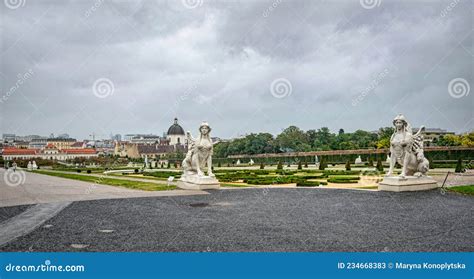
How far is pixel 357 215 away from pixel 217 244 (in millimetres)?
5050

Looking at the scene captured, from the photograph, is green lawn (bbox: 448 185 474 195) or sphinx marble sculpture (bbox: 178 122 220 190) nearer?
green lawn (bbox: 448 185 474 195)

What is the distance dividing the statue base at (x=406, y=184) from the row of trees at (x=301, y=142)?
57.5 meters

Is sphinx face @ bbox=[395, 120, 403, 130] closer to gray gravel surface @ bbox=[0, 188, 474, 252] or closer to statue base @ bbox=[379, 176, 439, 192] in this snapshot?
statue base @ bbox=[379, 176, 439, 192]

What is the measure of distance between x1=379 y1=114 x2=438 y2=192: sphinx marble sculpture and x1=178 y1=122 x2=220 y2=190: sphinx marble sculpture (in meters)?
8.05

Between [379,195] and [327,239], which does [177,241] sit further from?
[379,195]

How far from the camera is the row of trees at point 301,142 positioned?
7688 centimetres

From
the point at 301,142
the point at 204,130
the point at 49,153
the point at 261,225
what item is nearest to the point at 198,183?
the point at 204,130

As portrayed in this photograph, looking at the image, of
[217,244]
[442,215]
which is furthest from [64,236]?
[442,215]

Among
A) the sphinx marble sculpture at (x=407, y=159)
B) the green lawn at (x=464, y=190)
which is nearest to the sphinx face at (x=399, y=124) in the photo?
the sphinx marble sculpture at (x=407, y=159)

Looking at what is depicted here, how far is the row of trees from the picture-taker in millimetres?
76875

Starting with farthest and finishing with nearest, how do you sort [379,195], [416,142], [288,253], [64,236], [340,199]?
1. [416,142]
2. [379,195]
3. [340,199]
4. [64,236]
5. [288,253]

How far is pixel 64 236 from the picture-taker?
8102 mm

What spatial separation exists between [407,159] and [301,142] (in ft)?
215

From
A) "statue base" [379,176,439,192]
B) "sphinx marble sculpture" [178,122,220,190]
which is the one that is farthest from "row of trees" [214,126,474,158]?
"sphinx marble sculpture" [178,122,220,190]
